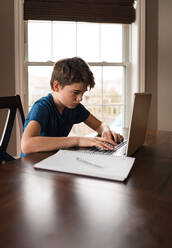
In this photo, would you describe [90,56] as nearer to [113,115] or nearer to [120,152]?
[113,115]

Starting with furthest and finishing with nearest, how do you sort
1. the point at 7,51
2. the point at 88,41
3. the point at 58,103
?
the point at 88,41 < the point at 7,51 < the point at 58,103

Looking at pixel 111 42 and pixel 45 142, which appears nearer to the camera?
pixel 45 142

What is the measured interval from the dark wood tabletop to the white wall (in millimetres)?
2204

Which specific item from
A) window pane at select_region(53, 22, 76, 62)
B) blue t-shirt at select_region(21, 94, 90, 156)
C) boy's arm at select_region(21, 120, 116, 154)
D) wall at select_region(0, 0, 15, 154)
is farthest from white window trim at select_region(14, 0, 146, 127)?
boy's arm at select_region(21, 120, 116, 154)

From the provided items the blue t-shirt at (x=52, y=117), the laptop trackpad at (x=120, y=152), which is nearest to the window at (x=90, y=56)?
the blue t-shirt at (x=52, y=117)

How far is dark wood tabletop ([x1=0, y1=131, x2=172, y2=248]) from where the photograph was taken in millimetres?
443

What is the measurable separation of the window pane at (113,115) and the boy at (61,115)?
1200 millimetres

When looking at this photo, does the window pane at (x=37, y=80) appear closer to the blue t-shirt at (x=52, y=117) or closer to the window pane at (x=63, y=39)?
the window pane at (x=63, y=39)

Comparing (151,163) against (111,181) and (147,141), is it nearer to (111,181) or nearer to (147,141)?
(111,181)

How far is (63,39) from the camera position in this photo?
2.75m

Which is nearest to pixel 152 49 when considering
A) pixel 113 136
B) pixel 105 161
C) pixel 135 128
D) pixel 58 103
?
pixel 58 103

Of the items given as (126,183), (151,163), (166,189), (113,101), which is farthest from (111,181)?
(113,101)

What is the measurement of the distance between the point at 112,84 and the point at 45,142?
6.34 feet

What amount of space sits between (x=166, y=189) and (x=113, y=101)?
231cm
